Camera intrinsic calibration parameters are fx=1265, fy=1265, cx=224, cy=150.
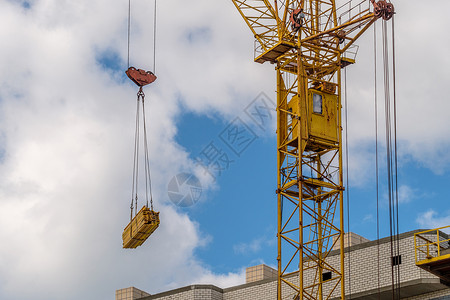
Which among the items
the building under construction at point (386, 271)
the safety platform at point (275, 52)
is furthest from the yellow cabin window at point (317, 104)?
the building under construction at point (386, 271)

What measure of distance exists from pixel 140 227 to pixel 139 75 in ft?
27.3

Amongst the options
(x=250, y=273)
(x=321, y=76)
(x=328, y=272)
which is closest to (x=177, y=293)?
(x=250, y=273)

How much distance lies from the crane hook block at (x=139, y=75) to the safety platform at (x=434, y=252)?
1625 centimetres

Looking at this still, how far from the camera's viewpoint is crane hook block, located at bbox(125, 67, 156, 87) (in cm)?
6525

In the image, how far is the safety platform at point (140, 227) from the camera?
61781 millimetres

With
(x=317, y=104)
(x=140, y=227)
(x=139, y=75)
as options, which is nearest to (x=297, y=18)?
(x=317, y=104)

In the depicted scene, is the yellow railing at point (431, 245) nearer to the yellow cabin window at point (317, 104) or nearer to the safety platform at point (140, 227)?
the yellow cabin window at point (317, 104)

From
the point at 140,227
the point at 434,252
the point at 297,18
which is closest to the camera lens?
the point at 434,252

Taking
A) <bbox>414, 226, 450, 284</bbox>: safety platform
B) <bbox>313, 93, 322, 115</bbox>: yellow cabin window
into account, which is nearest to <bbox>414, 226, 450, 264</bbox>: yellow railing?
<bbox>414, 226, 450, 284</bbox>: safety platform

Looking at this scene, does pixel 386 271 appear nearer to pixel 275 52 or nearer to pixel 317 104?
pixel 317 104

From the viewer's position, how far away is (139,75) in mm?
65438

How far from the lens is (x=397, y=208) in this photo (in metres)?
59.9

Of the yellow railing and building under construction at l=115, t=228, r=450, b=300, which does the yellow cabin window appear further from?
the yellow railing

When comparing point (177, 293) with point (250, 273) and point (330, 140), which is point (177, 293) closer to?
point (250, 273)
